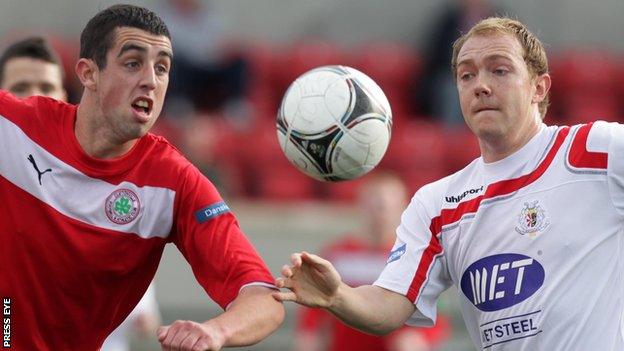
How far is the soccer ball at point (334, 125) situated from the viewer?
19.2 ft

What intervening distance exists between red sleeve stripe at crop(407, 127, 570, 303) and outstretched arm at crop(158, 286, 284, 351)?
857mm

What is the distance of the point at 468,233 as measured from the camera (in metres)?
5.68

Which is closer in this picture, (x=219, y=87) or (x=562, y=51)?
(x=219, y=87)

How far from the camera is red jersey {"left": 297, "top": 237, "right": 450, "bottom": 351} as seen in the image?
9398mm

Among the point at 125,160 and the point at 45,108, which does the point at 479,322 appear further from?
the point at 45,108

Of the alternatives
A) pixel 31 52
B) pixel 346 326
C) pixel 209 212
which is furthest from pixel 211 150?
pixel 209 212

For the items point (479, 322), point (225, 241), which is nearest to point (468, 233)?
point (479, 322)

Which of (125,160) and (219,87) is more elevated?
(219,87)

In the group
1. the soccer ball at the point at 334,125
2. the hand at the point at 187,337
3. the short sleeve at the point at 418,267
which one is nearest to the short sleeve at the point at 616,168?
the short sleeve at the point at 418,267

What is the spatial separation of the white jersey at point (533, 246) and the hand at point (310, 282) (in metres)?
0.48

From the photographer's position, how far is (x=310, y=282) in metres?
5.44

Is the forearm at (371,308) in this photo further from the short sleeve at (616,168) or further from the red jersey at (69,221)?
the short sleeve at (616,168)

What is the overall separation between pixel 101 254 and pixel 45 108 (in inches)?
30.3

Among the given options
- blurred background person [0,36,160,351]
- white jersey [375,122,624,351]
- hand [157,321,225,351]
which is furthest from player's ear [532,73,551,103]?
blurred background person [0,36,160,351]
